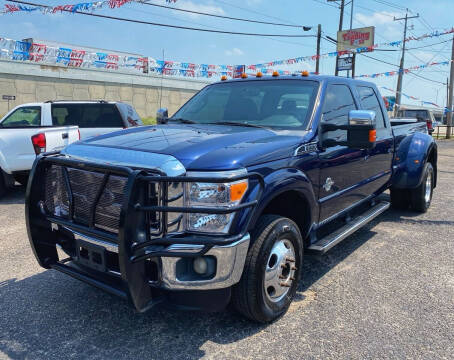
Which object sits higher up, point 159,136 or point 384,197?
point 159,136

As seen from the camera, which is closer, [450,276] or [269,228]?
[269,228]

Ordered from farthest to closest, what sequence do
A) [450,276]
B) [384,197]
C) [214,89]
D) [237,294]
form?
[384,197]
[214,89]
[450,276]
[237,294]

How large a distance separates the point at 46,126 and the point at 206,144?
5.36 m

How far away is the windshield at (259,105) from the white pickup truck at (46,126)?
335 cm

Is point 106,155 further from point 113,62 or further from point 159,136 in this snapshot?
point 113,62

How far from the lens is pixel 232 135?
3123 millimetres

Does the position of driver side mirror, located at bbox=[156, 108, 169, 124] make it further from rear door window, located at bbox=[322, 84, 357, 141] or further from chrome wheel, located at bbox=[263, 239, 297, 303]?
chrome wheel, located at bbox=[263, 239, 297, 303]

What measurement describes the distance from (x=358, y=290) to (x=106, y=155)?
242cm

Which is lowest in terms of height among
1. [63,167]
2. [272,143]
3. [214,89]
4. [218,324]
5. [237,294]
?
[218,324]

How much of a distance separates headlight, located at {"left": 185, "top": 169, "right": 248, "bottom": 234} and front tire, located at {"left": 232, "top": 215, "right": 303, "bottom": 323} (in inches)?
14.0

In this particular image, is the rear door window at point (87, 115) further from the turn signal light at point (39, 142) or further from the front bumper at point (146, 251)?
the front bumper at point (146, 251)

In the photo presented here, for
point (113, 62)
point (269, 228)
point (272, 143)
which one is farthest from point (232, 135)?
point (113, 62)

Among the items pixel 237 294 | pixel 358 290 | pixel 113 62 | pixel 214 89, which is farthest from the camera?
pixel 113 62

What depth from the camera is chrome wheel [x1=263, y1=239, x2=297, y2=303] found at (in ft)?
9.53
